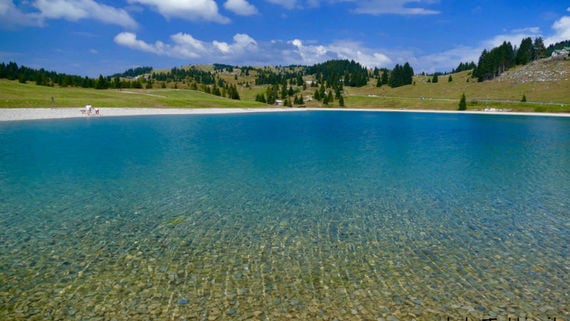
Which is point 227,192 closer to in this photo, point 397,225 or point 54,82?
point 397,225

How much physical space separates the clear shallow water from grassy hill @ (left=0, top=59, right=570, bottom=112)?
8140cm

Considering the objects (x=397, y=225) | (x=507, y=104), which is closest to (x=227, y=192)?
(x=397, y=225)

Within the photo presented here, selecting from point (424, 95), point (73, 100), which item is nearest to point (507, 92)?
point (424, 95)

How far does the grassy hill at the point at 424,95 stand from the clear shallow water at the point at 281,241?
81.4 m

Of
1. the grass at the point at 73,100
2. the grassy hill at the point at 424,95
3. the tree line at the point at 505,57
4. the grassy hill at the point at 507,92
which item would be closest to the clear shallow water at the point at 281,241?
the grass at the point at 73,100

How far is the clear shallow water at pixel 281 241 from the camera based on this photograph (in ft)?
30.6

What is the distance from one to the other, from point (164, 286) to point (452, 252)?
957 cm

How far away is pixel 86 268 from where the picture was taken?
1113 centimetres

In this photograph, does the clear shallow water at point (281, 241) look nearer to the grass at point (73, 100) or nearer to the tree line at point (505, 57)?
the grass at point (73, 100)

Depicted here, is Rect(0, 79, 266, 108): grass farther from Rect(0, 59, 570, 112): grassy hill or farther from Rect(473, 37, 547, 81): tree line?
Rect(473, 37, 547, 81): tree line

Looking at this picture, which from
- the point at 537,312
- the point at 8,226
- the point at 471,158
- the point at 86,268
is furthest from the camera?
the point at 471,158

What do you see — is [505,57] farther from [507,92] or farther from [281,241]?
[281,241]

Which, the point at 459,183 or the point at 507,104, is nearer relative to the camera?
the point at 459,183

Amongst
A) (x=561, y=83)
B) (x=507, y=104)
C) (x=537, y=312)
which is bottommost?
(x=537, y=312)
